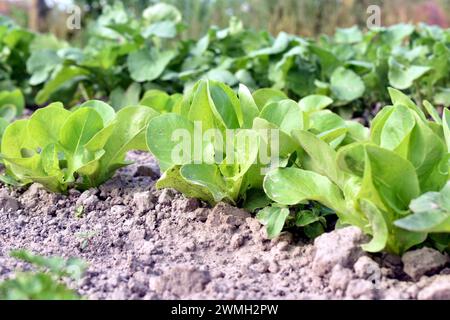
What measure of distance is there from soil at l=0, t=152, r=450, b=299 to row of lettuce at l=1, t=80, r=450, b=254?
0.05 meters

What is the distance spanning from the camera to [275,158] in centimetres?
167

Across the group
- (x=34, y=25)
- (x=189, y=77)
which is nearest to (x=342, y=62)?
(x=189, y=77)

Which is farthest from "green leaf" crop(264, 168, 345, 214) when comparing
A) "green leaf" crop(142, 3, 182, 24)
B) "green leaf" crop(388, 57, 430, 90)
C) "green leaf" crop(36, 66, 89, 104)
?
"green leaf" crop(142, 3, 182, 24)

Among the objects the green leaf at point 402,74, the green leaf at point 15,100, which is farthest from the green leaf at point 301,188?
the green leaf at point 15,100

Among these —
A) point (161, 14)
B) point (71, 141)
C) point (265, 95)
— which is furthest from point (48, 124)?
point (161, 14)

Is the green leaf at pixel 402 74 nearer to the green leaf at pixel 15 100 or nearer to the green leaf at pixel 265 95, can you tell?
the green leaf at pixel 265 95

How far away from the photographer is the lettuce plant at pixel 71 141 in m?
1.88

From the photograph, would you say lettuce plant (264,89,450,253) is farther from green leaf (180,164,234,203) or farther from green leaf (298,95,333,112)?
green leaf (298,95,333,112)

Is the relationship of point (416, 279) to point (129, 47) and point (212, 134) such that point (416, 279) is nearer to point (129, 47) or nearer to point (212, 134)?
point (212, 134)

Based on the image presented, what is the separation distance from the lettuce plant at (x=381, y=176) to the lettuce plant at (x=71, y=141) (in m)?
0.51

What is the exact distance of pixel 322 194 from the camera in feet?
5.01

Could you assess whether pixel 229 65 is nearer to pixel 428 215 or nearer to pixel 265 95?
pixel 265 95

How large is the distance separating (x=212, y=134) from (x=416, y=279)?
64cm

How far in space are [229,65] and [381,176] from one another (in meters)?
1.90
